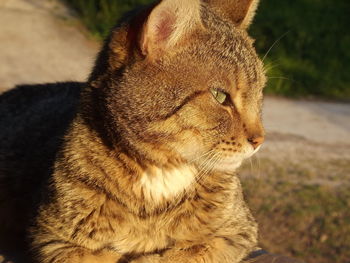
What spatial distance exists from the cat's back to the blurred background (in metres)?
0.46

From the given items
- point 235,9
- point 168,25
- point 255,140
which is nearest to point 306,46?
point 235,9

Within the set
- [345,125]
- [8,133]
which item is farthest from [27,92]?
[345,125]

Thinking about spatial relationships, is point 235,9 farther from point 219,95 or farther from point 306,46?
point 306,46

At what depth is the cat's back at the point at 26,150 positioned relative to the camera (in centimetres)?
342

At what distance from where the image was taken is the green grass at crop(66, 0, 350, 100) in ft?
37.3

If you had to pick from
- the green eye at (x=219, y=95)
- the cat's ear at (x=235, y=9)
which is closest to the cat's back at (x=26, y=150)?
the green eye at (x=219, y=95)

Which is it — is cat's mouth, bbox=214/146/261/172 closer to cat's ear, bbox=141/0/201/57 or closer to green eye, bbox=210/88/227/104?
green eye, bbox=210/88/227/104

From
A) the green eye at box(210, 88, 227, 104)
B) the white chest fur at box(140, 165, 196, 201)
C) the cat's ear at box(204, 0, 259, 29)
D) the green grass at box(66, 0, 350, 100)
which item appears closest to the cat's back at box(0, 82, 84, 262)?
the white chest fur at box(140, 165, 196, 201)

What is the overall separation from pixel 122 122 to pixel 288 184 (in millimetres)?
4157

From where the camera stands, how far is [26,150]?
12.1 ft

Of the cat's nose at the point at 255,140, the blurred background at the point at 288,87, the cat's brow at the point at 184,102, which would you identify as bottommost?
the blurred background at the point at 288,87

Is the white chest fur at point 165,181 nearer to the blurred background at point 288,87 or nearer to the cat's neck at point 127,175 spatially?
the cat's neck at point 127,175

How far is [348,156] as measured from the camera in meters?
7.97

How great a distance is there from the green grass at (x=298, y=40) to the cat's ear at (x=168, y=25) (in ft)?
24.0
